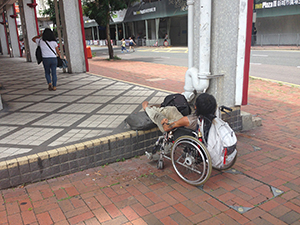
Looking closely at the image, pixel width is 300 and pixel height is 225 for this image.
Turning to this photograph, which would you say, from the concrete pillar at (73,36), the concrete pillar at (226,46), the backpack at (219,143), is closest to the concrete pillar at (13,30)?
the concrete pillar at (73,36)

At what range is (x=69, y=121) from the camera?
15.7 ft

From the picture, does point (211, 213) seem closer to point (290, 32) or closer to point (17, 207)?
point (17, 207)

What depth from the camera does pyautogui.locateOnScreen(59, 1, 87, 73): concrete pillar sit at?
33.1ft

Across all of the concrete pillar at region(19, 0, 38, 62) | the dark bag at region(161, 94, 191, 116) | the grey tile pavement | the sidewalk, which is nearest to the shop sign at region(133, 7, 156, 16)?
the concrete pillar at region(19, 0, 38, 62)

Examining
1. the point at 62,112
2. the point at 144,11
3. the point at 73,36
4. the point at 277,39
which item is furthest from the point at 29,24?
the point at 144,11

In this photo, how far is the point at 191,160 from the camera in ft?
10.7

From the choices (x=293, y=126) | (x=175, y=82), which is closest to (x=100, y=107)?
(x=293, y=126)

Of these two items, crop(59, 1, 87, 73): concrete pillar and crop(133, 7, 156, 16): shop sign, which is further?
crop(133, 7, 156, 16): shop sign

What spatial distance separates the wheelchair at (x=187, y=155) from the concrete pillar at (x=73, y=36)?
8.11 meters

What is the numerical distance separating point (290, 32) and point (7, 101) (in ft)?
79.3

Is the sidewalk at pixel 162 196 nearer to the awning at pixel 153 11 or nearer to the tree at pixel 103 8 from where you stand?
the tree at pixel 103 8

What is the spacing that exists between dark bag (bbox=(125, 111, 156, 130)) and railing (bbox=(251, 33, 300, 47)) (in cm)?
2268

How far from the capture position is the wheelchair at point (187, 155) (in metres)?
Result: 3.12

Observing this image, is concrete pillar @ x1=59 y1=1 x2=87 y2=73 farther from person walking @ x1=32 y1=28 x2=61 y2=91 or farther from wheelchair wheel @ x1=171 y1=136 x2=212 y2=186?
wheelchair wheel @ x1=171 y1=136 x2=212 y2=186
